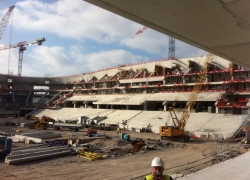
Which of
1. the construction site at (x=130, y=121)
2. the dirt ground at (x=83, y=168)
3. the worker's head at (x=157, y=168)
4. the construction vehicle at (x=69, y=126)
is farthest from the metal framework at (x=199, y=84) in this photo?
the worker's head at (x=157, y=168)

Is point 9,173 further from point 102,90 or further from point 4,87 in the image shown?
point 4,87

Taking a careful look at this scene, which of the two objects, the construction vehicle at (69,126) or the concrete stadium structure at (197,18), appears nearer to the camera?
the concrete stadium structure at (197,18)

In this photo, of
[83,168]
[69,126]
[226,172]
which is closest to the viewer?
[226,172]

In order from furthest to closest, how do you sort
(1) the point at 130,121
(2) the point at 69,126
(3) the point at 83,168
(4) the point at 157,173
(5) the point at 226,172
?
(1) the point at 130,121
(2) the point at 69,126
(3) the point at 83,168
(5) the point at 226,172
(4) the point at 157,173

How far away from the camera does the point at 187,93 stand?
47.6 metres

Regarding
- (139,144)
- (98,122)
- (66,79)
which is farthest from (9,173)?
(66,79)

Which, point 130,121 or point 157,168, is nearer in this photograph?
point 157,168

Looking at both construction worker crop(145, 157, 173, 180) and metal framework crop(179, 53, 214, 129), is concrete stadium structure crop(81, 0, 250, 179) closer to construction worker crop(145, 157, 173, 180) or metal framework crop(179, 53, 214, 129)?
construction worker crop(145, 157, 173, 180)

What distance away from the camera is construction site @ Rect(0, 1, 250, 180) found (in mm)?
16531

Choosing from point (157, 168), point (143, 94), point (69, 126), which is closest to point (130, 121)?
point (69, 126)

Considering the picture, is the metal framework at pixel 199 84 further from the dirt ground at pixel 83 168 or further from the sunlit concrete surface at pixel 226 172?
the sunlit concrete surface at pixel 226 172

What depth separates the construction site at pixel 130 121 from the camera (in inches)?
651

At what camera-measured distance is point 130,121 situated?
4525 centimetres

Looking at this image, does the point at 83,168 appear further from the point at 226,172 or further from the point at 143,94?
the point at 143,94
